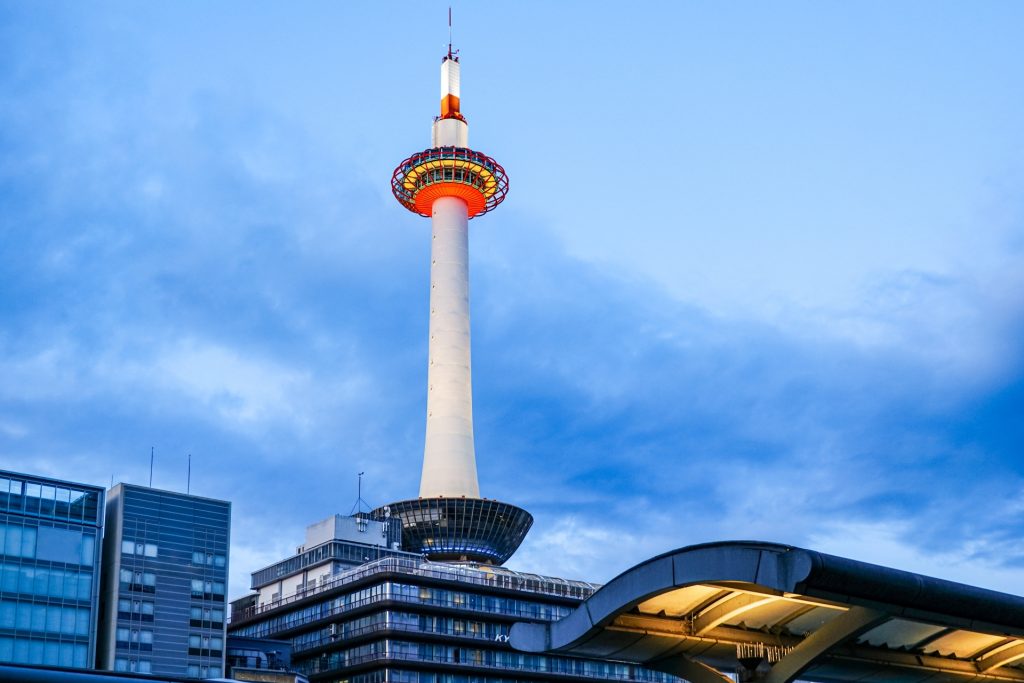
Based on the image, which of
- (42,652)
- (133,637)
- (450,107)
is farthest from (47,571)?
(450,107)

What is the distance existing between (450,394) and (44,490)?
54.9 m

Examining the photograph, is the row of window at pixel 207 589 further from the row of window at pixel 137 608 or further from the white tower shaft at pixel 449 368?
the white tower shaft at pixel 449 368

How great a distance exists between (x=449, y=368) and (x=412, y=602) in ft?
105

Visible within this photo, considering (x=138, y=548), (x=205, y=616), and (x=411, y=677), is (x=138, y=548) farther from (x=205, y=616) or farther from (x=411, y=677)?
(x=411, y=677)

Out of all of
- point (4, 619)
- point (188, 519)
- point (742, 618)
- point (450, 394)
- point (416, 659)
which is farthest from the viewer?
point (450, 394)

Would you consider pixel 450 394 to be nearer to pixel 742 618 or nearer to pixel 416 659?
pixel 416 659

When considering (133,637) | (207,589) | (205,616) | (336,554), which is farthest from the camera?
(336,554)

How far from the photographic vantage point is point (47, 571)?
104875mm

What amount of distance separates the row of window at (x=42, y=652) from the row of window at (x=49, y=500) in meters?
10.3

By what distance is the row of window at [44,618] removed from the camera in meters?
101

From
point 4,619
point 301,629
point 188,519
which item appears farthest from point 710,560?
point 301,629

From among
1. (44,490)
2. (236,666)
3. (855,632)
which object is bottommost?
(855,632)

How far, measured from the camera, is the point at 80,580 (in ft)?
351

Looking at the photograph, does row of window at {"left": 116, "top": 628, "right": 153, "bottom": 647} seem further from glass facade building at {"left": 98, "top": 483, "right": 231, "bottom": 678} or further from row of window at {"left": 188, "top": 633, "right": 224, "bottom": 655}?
row of window at {"left": 188, "top": 633, "right": 224, "bottom": 655}
